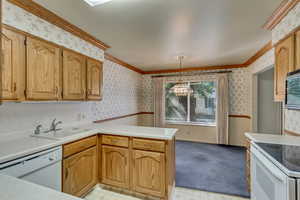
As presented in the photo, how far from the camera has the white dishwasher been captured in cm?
128

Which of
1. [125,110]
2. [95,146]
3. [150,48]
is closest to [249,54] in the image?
[150,48]

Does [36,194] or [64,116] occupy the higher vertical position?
[64,116]

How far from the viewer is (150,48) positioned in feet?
10.5

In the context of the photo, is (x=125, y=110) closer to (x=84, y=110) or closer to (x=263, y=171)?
(x=84, y=110)

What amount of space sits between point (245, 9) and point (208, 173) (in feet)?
9.18

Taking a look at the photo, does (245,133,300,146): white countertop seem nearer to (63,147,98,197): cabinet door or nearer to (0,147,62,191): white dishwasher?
(63,147,98,197): cabinet door

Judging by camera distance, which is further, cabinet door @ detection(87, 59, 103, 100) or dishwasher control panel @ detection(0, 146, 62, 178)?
cabinet door @ detection(87, 59, 103, 100)

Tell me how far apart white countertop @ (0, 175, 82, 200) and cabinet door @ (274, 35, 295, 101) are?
241cm

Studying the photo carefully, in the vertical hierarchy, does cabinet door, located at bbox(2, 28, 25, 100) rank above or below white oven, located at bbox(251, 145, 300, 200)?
above

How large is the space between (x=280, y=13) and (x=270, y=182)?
2035mm

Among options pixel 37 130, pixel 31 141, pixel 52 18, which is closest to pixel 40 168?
pixel 31 141

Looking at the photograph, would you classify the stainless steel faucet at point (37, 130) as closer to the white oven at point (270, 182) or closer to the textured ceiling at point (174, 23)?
the textured ceiling at point (174, 23)

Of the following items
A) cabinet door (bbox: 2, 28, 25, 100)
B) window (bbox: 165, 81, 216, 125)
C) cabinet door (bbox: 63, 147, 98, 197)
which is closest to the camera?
cabinet door (bbox: 2, 28, 25, 100)

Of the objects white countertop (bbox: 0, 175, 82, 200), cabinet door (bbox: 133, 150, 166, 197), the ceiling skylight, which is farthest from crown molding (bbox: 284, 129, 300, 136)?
the ceiling skylight
